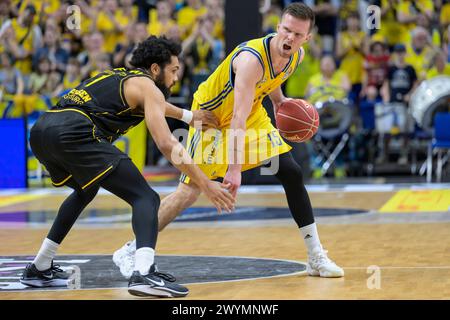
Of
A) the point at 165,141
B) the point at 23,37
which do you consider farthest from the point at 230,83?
the point at 23,37

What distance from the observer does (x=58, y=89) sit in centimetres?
1662

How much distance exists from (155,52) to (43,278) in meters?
1.78

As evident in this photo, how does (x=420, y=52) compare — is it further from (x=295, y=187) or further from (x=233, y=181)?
(x=233, y=181)

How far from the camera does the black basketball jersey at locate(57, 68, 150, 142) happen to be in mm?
6188

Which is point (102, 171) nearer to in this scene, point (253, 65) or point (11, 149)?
point (253, 65)

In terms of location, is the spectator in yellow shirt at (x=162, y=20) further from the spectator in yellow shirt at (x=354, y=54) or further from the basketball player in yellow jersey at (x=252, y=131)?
the basketball player in yellow jersey at (x=252, y=131)

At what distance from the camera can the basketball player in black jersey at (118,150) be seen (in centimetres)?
589

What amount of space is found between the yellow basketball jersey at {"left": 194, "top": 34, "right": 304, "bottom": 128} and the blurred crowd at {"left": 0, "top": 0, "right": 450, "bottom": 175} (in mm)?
8106

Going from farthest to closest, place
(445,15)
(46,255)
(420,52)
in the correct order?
(445,15)
(420,52)
(46,255)

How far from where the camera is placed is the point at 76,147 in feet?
20.0

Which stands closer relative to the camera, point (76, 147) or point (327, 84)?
point (76, 147)

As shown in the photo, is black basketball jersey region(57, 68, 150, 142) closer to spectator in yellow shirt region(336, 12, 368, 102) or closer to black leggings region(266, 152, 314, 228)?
black leggings region(266, 152, 314, 228)

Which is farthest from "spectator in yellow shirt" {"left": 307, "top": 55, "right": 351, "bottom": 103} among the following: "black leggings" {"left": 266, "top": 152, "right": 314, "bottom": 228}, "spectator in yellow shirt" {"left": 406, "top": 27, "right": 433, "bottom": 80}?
"black leggings" {"left": 266, "top": 152, "right": 314, "bottom": 228}
